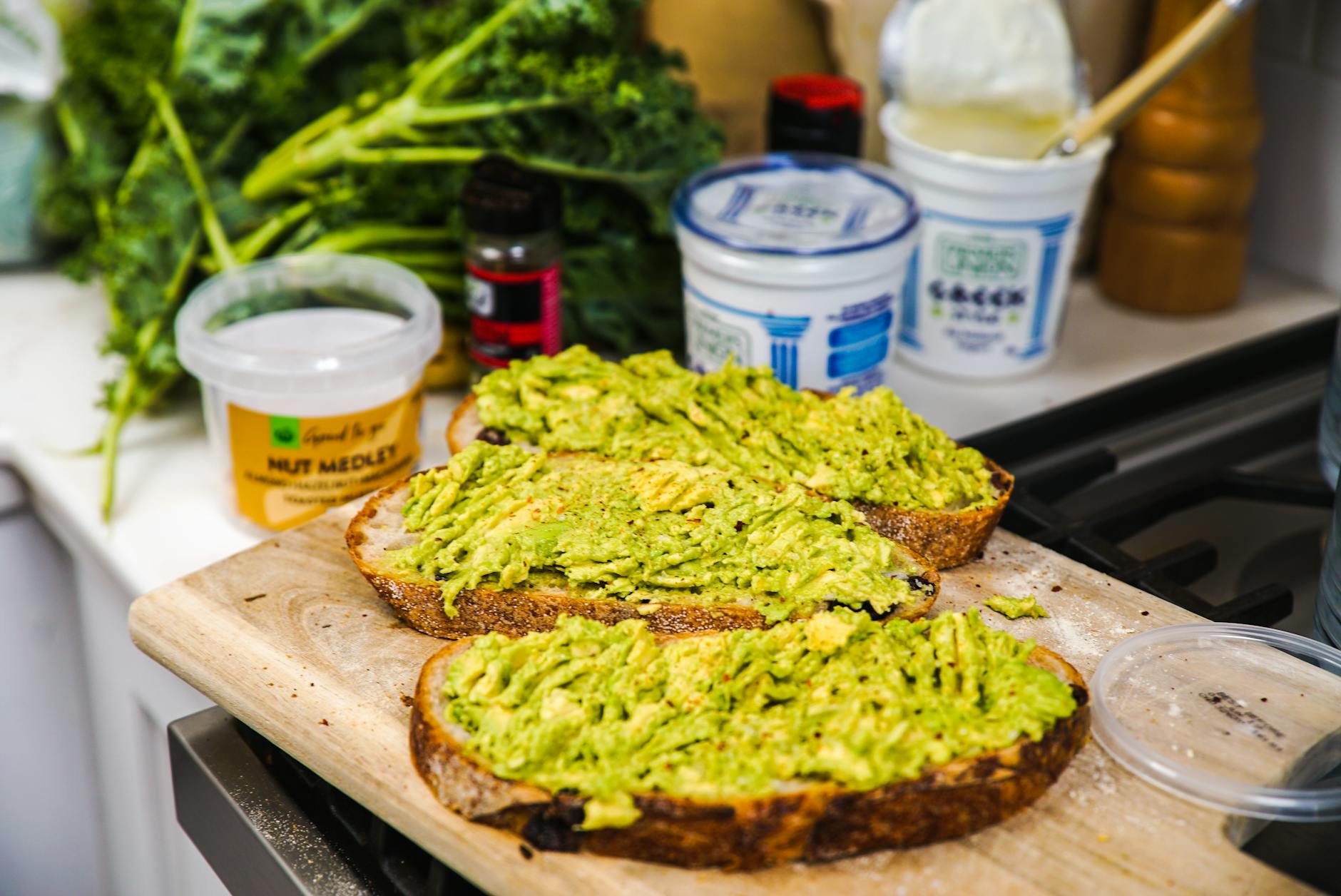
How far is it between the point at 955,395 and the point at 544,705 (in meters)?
1.13

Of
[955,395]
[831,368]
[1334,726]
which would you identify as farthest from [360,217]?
[1334,726]

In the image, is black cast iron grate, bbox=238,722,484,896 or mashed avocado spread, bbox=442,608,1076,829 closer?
mashed avocado spread, bbox=442,608,1076,829

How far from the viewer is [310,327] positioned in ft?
5.91

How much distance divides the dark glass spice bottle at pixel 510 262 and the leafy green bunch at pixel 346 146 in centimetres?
12

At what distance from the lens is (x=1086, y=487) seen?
1.89m

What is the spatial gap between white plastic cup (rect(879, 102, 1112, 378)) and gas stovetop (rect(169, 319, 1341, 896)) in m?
0.19

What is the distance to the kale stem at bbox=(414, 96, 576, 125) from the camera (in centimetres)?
191

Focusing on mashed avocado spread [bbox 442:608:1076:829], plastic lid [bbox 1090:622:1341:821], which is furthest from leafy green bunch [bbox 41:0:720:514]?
plastic lid [bbox 1090:622:1341:821]

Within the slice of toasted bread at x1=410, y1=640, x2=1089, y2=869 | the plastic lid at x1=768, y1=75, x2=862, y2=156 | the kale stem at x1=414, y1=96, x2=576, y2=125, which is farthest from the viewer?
the plastic lid at x1=768, y1=75, x2=862, y2=156

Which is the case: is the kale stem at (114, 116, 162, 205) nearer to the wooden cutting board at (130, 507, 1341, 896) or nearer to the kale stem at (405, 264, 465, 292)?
the kale stem at (405, 264, 465, 292)

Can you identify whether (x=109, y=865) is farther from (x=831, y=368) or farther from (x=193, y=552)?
(x=831, y=368)

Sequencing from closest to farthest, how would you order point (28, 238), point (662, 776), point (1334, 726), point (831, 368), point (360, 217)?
point (662, 776), point (1334, 726), point (831, 368), point (360, 217), point (28, 238)

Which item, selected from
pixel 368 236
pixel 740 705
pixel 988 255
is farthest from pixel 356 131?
pixel 740 705

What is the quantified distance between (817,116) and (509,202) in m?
0.54
